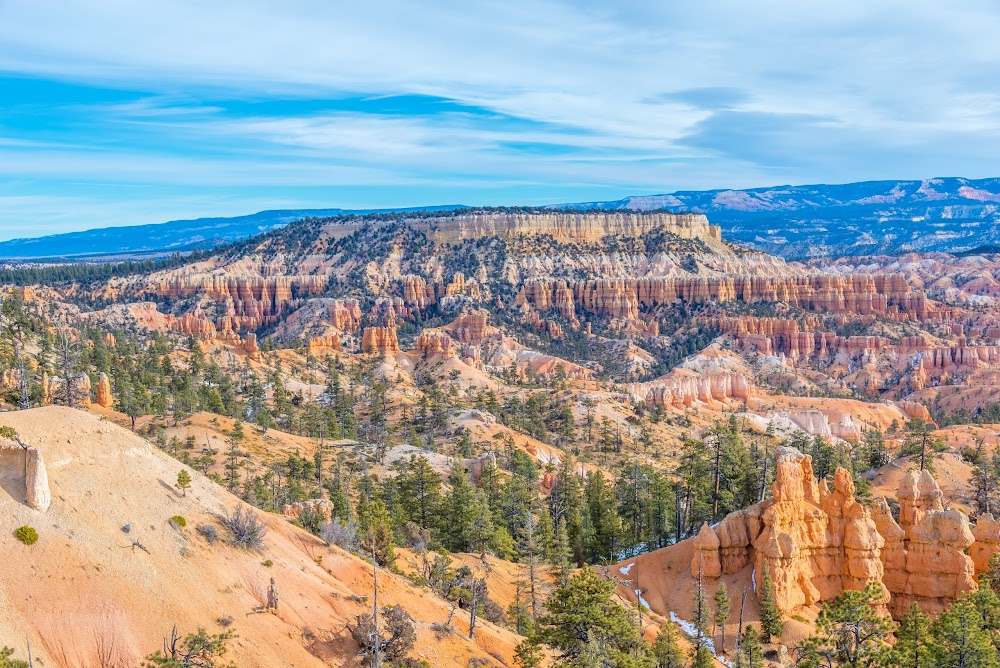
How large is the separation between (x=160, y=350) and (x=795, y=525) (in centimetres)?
8576

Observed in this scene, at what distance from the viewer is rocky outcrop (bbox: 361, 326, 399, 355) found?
449 ft

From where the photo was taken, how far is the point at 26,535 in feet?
85.0

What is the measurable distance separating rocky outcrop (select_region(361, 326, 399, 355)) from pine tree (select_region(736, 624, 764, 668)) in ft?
334

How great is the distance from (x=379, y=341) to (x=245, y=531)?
109 metres

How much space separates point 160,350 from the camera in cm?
10719

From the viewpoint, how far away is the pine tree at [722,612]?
1543 inches

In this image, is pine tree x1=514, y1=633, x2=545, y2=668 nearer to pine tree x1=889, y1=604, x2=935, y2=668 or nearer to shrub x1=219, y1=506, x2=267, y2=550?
shrub x1=219, y1=506, x2=267, y2=550

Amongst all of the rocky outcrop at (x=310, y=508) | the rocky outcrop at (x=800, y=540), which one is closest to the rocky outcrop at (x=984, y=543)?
the rocky outcrop at (x=800, y=540)

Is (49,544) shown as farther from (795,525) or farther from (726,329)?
(726,329)

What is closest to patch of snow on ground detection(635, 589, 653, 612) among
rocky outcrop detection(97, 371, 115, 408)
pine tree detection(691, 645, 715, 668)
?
pine tree detection(691, 645, 715, 668)

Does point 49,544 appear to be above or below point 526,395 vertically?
above

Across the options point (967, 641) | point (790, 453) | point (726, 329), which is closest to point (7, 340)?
point (790, 453)

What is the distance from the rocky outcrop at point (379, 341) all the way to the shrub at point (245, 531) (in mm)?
103626

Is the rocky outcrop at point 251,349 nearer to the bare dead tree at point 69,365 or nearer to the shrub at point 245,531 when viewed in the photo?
the bare dead tree at point 69,365
